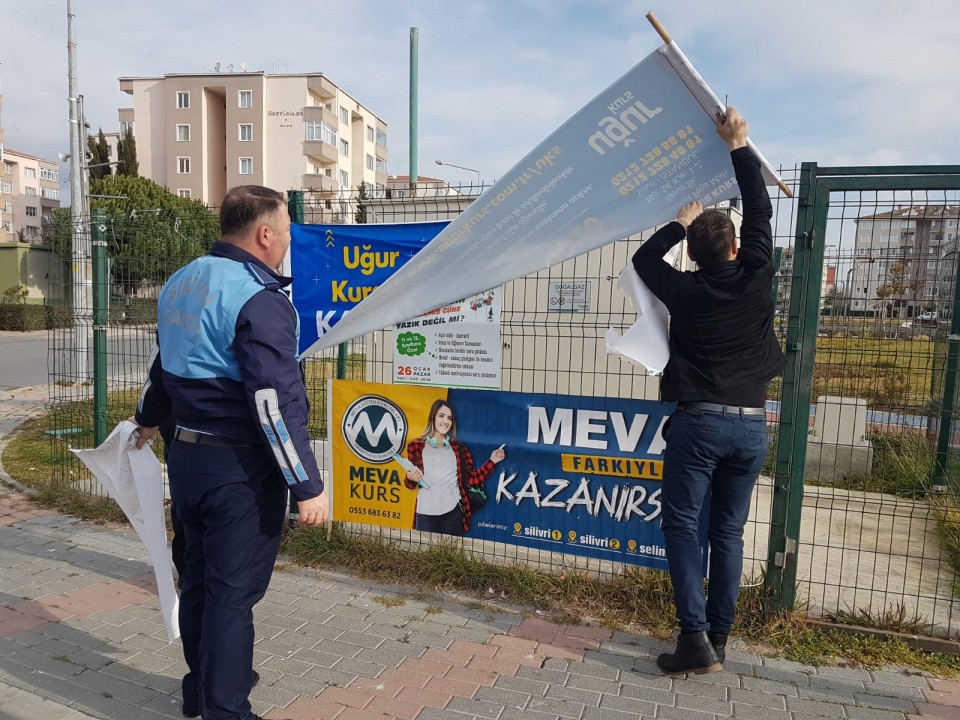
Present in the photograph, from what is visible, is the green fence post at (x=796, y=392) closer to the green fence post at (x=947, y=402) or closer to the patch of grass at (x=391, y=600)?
the green fence post at (x=947, y=402)

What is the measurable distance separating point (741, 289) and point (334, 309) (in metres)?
2.77

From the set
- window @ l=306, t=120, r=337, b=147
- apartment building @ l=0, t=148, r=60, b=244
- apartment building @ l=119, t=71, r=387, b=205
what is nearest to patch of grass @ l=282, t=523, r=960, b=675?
apartment building @ l=119, t=71, r=387, b=205

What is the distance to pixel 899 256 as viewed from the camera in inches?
147

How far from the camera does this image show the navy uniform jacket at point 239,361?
250 cm

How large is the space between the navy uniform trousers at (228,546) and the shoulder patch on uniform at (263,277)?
0.62 m

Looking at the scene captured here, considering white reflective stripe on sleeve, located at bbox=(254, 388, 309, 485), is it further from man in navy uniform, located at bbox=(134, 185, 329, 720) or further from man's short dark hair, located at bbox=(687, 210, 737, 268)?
man's short dark hair, located at bbox=(687, 210, 737, 268)

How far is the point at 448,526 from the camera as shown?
4492 mm

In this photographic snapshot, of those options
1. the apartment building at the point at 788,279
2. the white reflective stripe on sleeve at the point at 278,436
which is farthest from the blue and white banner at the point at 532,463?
the white reflective stripe on sleeve at the point at 278,436

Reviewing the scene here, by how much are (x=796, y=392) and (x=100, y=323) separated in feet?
17.4

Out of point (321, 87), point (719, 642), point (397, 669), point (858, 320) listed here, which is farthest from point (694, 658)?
point (321, 87)

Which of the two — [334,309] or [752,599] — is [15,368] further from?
[752,599]

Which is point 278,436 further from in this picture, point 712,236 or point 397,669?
point 712,236

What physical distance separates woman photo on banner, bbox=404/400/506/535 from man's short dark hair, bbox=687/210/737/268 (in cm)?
185

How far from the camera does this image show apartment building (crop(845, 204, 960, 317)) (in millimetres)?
3670
